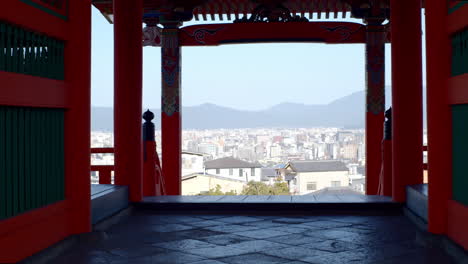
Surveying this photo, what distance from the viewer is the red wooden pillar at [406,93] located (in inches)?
186

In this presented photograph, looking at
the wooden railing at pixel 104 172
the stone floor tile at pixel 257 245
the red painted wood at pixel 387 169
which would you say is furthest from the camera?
the wooden railing at pixel 104 172

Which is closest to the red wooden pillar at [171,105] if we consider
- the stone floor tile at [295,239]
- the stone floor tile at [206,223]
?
the stone floor tile at [206,223]

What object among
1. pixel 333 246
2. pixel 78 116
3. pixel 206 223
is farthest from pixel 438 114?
pixel 78 116

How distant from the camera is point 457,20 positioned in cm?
321

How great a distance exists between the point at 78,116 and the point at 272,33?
4.78 meters

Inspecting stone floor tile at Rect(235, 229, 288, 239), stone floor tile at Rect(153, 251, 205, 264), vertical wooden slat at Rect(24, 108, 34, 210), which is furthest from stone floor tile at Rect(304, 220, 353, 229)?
vertical wooden slat at Rect(24, 108, 34, 210)

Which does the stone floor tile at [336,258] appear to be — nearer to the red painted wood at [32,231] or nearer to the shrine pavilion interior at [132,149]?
the shrine pavilion interior at [132,149]

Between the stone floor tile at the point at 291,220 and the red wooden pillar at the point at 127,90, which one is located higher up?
the red wooden pillar at the point at 127,90

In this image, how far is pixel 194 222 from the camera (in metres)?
4.43

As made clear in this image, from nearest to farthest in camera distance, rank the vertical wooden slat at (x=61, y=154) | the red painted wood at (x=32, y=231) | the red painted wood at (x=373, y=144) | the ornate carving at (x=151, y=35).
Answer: the red painted wood at (x=32, y=231)
the vertical wooden slat at (x=61, y=154)
the red painted wood at (x=373, y=144)
the ornate carving at (x=151, y=35)

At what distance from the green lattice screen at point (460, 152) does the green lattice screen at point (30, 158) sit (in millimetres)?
2458

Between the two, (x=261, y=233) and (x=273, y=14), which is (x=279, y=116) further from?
(x=261, y=233)

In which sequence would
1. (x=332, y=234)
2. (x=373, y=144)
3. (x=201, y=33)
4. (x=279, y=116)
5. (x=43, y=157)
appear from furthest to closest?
(x=279, y=116), (x=201, y=33), (x=373, y=144), (x=332, y=234), (x=43, y=157)

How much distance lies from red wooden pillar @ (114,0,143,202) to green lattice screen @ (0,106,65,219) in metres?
1.44
